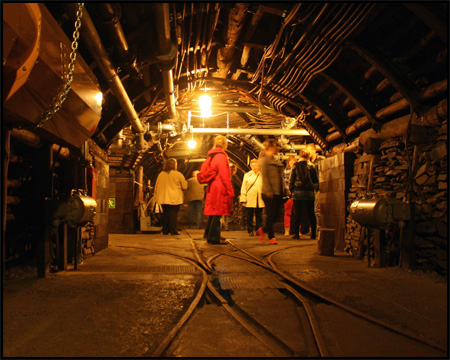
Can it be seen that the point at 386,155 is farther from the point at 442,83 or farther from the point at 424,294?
the point at 424,294

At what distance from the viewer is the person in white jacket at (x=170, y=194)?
10094 mm

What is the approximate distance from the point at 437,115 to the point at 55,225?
4783 mm

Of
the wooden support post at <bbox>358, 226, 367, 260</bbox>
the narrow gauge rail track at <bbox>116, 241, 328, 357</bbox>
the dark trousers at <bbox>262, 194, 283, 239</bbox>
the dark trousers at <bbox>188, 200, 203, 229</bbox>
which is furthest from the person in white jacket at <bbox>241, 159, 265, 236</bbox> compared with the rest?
the narrow gauge rail track at <bbox>116, 241, 328, 357</bbox>

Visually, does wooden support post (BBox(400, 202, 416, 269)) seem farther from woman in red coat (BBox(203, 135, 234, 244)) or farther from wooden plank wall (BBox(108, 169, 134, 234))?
wooden plank wall (BBox(108, 169, 134, 234))

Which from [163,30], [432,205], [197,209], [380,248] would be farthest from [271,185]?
[197,209]

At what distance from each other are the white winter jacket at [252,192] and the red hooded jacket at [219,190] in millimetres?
2015

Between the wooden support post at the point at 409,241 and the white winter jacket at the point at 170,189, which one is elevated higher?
the white winter jacket at the point at 170,189

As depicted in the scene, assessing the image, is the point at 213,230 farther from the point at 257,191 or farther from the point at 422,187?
the point at 422,187

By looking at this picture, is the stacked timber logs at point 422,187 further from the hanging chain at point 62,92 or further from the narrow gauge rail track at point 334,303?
the hanging chain at point 62,92

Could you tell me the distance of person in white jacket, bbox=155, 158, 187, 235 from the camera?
1009 cm

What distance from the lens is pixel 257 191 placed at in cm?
914

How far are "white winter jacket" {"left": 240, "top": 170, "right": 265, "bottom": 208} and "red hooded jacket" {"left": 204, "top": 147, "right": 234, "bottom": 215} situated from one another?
6.61 feet

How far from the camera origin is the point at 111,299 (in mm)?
3186

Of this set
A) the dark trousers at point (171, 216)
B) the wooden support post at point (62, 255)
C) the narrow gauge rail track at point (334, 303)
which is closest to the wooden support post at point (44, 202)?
the wooden support post at point (62, 255)
